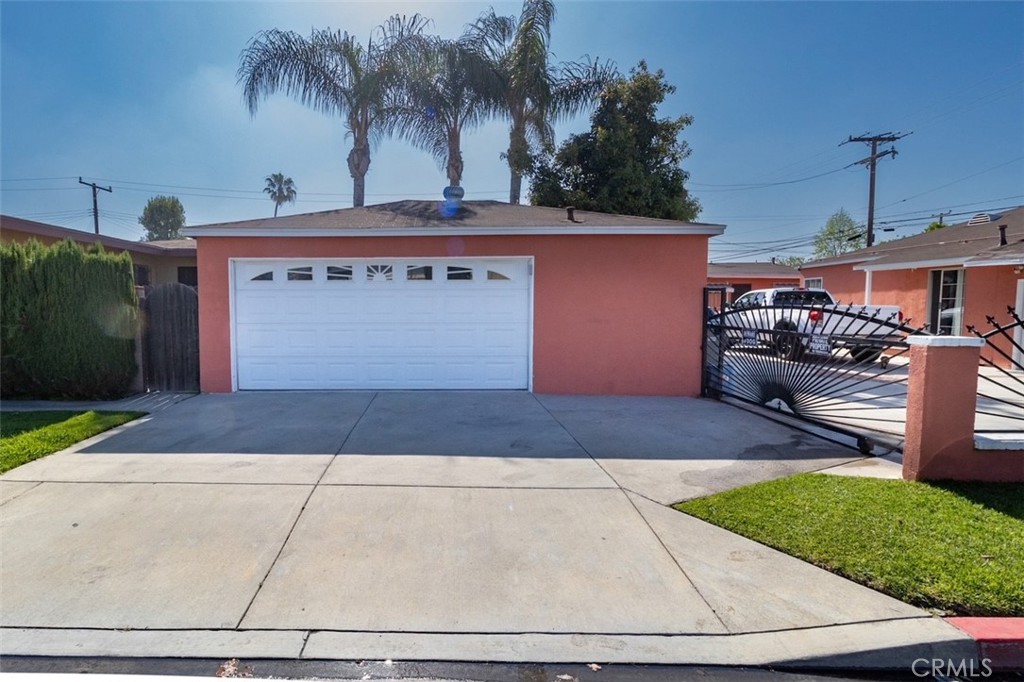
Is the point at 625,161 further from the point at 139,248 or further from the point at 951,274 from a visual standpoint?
the point at 139,248

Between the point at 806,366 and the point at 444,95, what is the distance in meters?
13.5

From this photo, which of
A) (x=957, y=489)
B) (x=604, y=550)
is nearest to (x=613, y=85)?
(x=957, y=489)

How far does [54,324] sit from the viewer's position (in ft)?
28.3

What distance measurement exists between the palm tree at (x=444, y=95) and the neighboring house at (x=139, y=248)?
25.1 feet

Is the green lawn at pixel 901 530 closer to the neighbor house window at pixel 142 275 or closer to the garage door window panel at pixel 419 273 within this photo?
the garage door window panel at pixel 419 273

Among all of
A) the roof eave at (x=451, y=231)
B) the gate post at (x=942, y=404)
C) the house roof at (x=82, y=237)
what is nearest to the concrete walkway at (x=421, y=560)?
the gate post at (x=942, y=404)

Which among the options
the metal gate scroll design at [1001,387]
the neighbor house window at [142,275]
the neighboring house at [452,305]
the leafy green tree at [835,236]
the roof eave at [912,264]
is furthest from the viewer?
the leafy green tree at [835,236]

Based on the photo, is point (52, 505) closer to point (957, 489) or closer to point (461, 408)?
point (461, 408)

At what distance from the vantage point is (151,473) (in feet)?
17.4

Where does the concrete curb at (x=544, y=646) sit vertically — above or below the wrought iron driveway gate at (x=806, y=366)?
below

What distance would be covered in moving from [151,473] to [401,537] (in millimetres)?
3045

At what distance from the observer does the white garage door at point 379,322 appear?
9555mm

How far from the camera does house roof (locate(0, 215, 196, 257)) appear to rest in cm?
1108

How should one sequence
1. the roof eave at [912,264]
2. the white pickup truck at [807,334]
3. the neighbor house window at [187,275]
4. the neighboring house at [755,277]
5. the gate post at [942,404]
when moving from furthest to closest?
the neighboring house at [755,277] → the neighbor house window at [187,275] → the roof eave at [912,264] → the white pickup truck at [807,334] → the gate post at [942,404]
